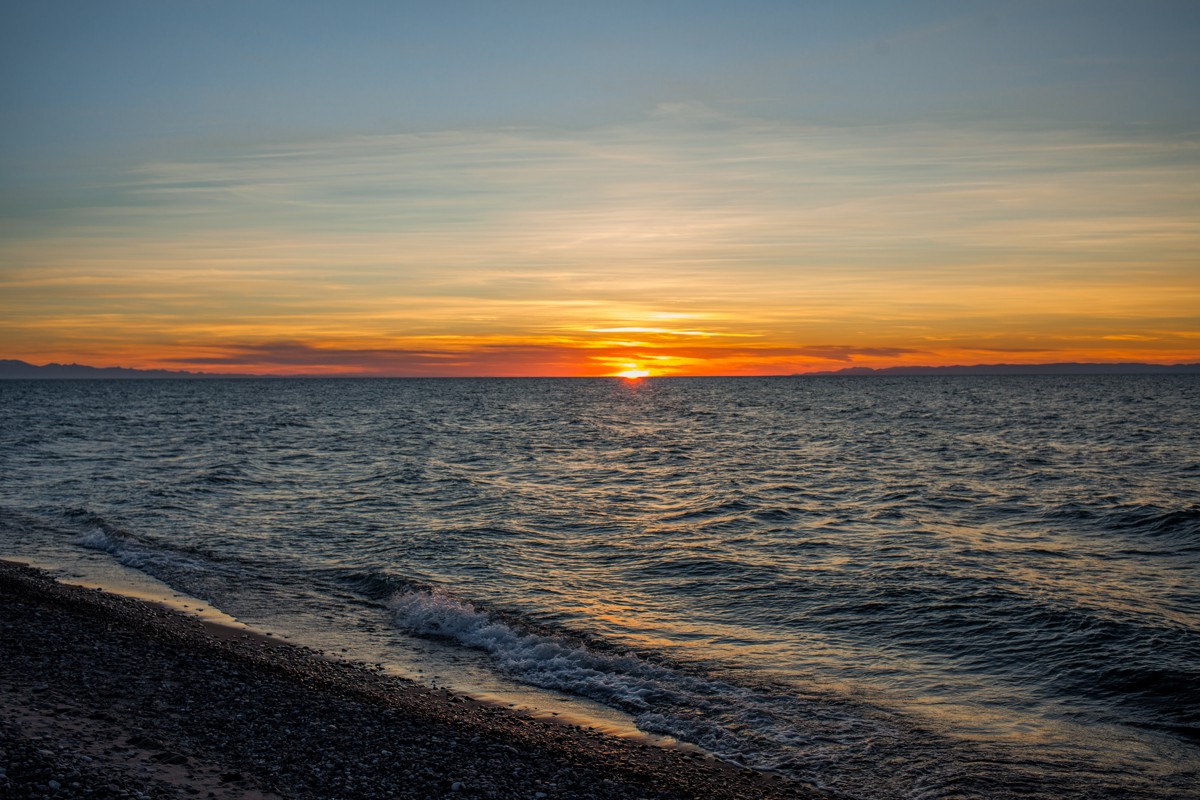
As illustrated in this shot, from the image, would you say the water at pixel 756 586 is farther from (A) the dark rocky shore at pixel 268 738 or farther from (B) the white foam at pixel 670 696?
(A) the dark rocky shore at pixel 268 738

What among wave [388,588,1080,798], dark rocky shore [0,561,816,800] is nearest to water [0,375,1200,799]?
wave [388,588,1080,798]

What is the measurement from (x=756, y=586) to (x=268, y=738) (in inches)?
487

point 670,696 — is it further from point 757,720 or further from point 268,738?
point 268,738

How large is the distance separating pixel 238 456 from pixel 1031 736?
45.6 metres

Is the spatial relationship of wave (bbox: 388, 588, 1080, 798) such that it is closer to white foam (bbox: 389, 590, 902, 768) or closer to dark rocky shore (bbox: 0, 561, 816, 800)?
white foam (bbox: 389, 590, 902, 768)

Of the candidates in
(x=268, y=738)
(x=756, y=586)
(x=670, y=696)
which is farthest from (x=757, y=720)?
(x=756, y=586)

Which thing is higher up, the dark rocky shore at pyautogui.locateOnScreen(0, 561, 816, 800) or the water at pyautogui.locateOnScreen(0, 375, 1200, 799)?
the dark rocky shore at pyautogui.locateOnScreen(0, 561, 816, 800)

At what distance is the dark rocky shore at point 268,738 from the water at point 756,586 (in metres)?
1.24

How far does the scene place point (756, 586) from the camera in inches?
785

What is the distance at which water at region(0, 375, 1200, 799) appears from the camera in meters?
12.0

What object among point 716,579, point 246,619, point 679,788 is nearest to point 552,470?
point 716,579

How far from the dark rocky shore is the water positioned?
1.24m

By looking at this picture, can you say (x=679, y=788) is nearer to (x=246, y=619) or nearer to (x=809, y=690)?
(x=809, y=690)

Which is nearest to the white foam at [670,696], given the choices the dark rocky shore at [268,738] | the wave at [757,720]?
the wave at [757,720]
